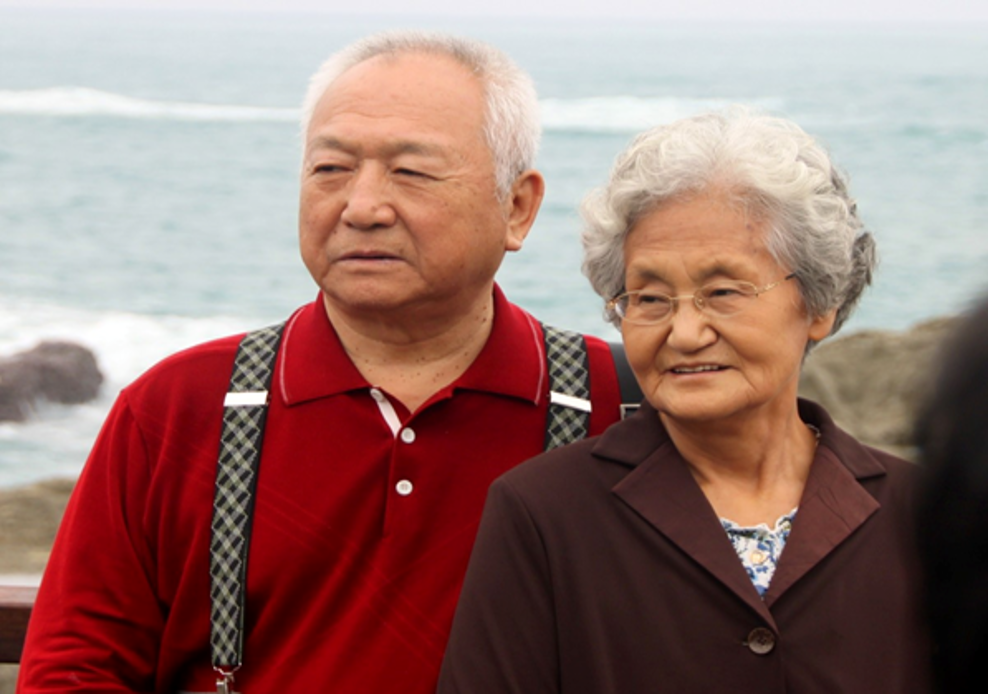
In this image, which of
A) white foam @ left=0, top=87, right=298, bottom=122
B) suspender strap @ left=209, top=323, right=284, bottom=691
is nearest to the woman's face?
suspender strap @ left=209, top=323, right=284, bottom=691

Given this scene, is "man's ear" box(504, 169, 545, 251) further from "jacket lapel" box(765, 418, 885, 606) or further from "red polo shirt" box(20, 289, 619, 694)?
"jacket lapel" box(765, 418, 885, 606)

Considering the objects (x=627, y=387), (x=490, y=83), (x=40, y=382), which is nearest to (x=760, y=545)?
(x=627, y=387)

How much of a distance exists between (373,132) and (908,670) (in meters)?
1.22

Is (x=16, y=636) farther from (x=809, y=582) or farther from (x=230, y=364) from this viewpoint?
(x=809, y=582)

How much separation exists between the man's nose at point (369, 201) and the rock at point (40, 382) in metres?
9.14

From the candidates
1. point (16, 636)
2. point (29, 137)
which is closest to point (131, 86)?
point (29, 137)

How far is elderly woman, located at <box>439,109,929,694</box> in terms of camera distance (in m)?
1.87

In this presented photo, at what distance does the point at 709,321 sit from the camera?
6.48ft

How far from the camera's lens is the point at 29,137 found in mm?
27609

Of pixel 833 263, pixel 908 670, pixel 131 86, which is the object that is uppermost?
pixel 131 86

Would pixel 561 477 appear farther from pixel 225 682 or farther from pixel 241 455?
pixel 225 682

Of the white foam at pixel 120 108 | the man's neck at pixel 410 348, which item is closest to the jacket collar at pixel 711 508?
the man's neck at pixel 410 348

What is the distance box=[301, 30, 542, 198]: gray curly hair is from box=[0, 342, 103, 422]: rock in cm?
902

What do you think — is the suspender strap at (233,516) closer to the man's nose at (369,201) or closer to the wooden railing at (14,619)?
the man's nose at (369,201)
